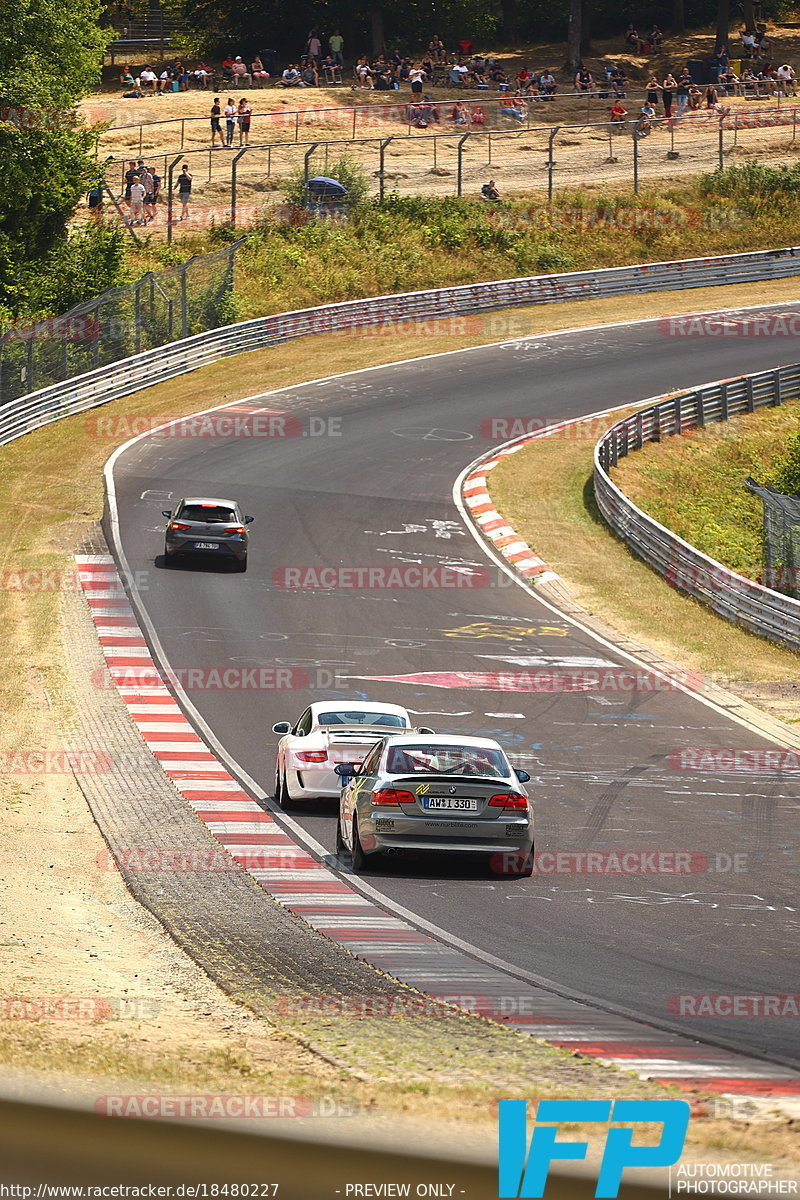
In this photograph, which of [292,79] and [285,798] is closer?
[285,798]

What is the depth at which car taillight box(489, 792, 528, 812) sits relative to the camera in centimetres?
1441

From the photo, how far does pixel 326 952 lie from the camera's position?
36.3 feet

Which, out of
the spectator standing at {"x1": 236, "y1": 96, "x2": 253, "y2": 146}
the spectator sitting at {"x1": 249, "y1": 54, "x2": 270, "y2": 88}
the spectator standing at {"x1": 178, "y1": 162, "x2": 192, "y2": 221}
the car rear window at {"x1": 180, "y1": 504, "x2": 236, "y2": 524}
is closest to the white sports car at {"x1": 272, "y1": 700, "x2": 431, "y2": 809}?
the car rear window at {"x1": 180, "y1": 504, "x2": 236, "y2": 524}

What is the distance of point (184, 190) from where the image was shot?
62.7 m

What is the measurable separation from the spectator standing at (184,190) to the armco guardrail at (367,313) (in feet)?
29.0

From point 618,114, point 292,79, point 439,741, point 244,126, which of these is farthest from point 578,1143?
point 292,79

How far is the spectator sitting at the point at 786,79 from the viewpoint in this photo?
81250mm

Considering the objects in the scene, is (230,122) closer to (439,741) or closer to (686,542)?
(686,542)

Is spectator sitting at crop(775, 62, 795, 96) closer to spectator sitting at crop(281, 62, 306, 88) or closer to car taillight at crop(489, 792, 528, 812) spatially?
spectator sitting at crop(281, 62, 306, 88)

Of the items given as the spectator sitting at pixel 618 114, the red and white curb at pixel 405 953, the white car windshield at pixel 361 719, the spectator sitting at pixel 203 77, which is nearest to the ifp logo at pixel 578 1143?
the red and white curb at pixel 405 953

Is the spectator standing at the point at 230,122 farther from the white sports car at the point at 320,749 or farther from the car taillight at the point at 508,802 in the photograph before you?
the car taillight at the point at 508,802

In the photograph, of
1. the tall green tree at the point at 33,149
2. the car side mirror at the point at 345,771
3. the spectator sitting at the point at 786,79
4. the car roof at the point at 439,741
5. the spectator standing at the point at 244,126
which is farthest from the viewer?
the spectator sitting at the point at 786,79

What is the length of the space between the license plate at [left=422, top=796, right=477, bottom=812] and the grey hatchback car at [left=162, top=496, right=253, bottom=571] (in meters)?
18.5

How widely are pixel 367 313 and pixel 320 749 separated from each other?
43.7 m
